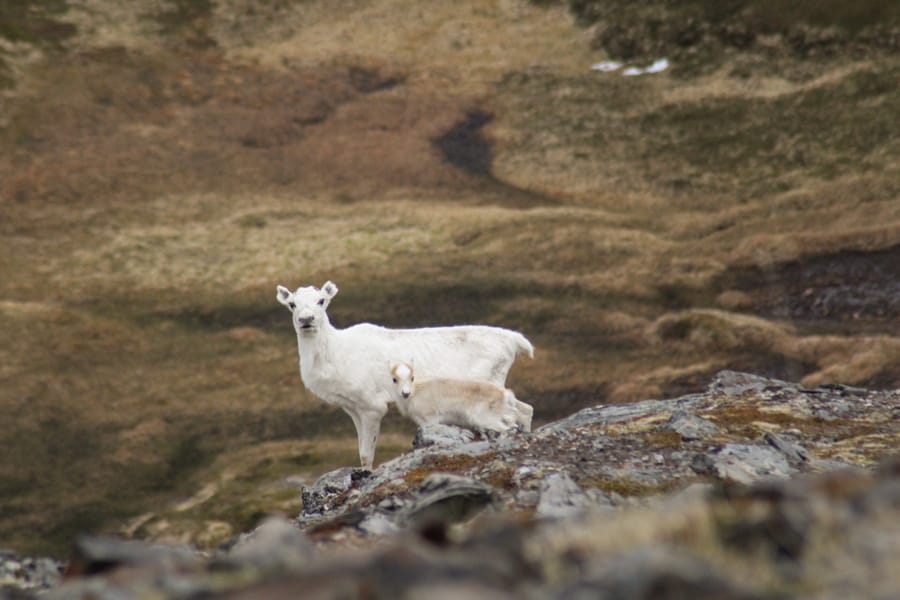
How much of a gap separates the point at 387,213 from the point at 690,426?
49.8m

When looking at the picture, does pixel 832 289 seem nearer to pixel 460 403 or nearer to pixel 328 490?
pixel 460 403

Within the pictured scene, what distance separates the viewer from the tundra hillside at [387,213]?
44.0 m

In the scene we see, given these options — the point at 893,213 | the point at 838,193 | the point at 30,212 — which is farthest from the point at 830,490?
the point at 30,212

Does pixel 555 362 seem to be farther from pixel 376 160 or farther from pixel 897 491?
pixel 897 491

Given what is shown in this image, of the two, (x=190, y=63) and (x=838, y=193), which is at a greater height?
(x=190, y=63)

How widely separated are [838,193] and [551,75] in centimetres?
2880

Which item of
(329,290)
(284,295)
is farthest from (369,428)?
(284,295)

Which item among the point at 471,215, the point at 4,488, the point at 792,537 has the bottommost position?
the point at 4,488

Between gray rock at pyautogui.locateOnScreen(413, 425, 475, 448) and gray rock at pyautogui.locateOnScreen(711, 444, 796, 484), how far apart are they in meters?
5.32

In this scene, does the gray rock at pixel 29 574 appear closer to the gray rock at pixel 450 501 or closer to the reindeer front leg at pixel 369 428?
the gray rock at pixel 450 501

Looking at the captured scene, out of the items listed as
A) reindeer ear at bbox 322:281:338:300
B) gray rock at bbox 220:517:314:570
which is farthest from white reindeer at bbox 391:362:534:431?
gray rock at bbox 220:517:314:570

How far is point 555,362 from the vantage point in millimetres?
47688

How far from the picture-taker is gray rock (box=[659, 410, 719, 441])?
1955 cm

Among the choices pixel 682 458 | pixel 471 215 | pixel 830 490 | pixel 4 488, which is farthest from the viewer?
pixel 471 215
